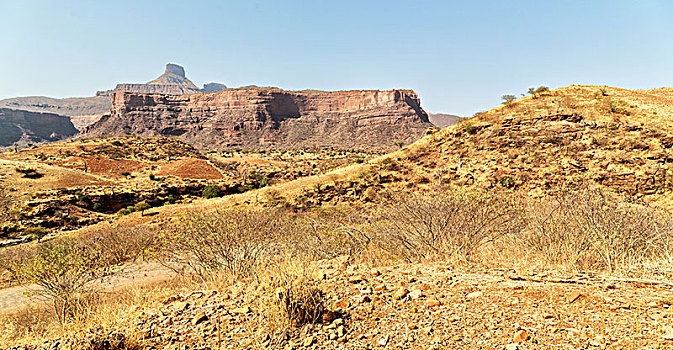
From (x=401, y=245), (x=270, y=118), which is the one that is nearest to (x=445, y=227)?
(x=401, y=245)

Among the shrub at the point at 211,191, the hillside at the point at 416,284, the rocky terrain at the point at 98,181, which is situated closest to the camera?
the hillside at the point at 416,284

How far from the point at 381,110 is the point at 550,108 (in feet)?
342

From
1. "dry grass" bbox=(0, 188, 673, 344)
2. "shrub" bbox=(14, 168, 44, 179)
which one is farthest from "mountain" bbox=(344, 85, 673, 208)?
"shrub" bbox=(14, 168, 44, 179)

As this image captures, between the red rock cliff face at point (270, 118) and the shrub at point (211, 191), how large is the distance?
72.2 m

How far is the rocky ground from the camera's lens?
118 inches

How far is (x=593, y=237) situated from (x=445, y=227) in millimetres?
2519

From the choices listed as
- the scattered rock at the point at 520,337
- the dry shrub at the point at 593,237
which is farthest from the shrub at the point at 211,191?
the scattered rock at the point at 520,337

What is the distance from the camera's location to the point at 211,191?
3362cm

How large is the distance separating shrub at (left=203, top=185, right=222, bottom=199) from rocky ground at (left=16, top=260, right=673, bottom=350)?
98.8 feet

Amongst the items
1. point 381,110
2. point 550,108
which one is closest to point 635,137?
point 550,108

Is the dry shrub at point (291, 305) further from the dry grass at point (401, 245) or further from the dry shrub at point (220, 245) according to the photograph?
the dry shrub at point (220, 245)

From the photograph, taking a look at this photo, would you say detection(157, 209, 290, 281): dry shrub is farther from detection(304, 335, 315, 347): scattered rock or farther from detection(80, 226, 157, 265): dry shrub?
detection(80, 226, 157, 265): dry shrub

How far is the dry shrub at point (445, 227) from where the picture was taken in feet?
21.5

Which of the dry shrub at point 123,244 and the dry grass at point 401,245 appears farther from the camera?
the dry shrub at point 123,244
